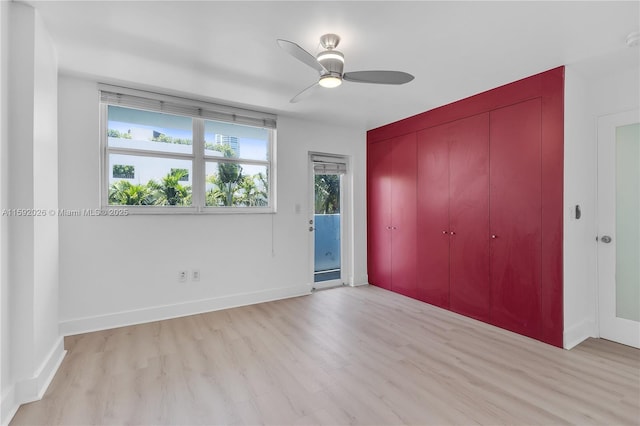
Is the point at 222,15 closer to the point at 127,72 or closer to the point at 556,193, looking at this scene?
the point at 127,72

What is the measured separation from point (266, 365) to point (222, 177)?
2335 millimetres

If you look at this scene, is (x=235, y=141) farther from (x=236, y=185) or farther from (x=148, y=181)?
(x=148, y=181)

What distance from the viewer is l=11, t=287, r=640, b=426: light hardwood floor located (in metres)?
1.80

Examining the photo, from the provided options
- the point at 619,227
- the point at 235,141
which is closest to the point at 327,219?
the point at 235,141

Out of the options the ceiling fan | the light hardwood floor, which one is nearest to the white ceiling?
the ceiling fan

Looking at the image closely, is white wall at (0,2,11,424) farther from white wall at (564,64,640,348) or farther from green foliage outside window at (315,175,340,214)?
white wall at (564,64,640,348)

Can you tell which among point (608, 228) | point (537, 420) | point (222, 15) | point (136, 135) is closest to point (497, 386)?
point (537, 420)

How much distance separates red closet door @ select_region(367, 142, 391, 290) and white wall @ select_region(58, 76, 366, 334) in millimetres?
620

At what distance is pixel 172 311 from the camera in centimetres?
342

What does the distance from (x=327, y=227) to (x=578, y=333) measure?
316 cm

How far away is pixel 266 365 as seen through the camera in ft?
7.77

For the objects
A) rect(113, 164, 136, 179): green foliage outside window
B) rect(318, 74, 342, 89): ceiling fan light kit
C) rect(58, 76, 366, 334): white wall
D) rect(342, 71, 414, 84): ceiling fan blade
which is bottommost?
rect(58, 76, 366, 334): white wall

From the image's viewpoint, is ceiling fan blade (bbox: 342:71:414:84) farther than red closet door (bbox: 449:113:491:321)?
No

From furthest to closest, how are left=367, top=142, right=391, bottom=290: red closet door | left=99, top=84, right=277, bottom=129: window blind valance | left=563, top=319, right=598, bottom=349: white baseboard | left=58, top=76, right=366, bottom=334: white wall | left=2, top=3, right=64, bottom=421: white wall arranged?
1. left=367, top=142, right=391, bottom=290: red closet door
2. left=99, top=84, right=277, bottom=129: window blind valance
3. left=58, top=76, right=366, bottom=334: white wall
4. left=563, top=319, right=598, bottom=349: white baseboard
5. left=2, top=3, right=64, bottom=421: white wall
